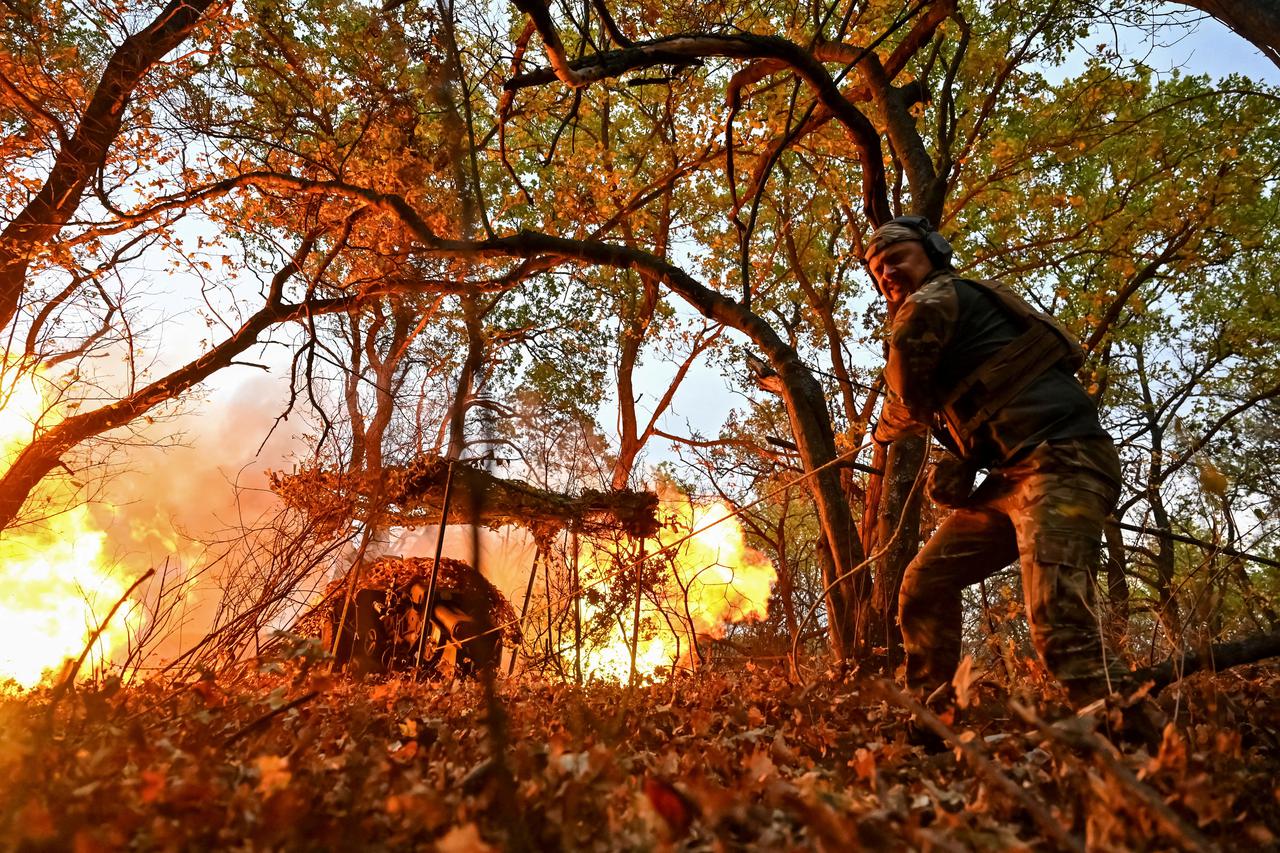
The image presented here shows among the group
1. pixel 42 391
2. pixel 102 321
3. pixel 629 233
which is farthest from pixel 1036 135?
pixel 42 391

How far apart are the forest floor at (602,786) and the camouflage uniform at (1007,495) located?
44 centimetres

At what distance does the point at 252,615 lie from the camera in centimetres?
596

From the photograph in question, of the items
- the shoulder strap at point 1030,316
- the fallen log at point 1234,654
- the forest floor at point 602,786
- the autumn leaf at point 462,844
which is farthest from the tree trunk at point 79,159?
the fallen log at point 1234,654

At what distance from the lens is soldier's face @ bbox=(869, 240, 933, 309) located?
4109 mm

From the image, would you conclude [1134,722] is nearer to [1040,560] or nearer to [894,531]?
[1040,560]

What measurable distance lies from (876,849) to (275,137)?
11861 mm

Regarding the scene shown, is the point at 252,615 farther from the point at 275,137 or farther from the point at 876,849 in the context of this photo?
the point at 275,137

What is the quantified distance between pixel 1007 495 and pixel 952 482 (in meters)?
0.31

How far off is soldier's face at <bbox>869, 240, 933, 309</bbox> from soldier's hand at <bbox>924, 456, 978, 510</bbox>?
1.02 metres

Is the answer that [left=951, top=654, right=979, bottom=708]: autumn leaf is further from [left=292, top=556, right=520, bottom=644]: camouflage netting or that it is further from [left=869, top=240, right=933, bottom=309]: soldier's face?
[left=292, top=556, right=520, bottom=644]: camouflage netting

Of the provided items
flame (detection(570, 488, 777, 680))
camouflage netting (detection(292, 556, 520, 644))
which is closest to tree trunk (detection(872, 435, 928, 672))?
flame (detection(570, 488, 777, 680))

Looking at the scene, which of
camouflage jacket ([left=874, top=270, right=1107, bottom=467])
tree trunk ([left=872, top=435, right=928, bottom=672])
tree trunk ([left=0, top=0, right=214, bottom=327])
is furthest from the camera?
tree trunk ([left=0, top=0, right=214, bottom=327])

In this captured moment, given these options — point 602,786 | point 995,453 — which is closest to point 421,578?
point 995,453

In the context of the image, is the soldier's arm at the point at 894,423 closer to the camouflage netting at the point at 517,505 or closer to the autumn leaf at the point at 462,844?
the autumn leaf at the point at 462,844
